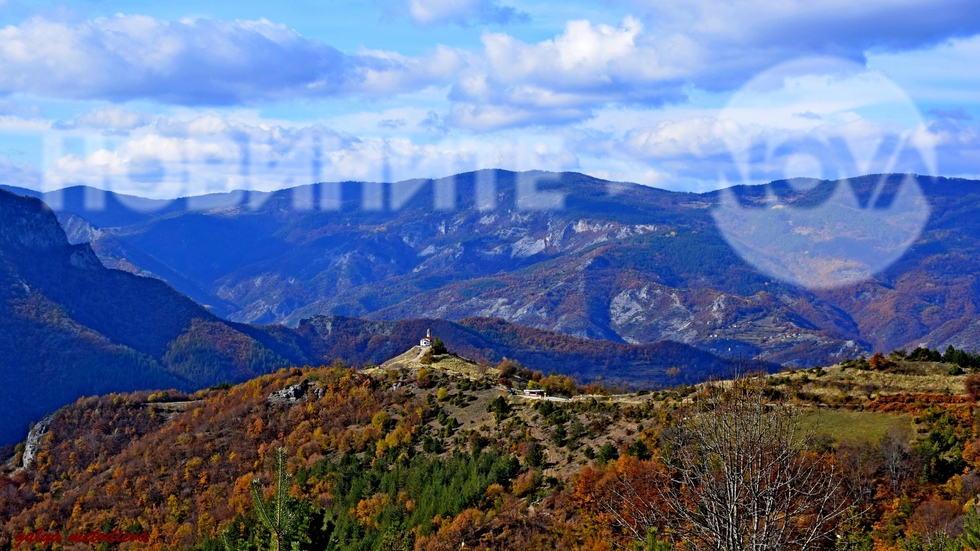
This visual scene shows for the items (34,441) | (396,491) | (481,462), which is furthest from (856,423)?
(34,441)

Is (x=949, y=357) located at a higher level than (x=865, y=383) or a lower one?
higher

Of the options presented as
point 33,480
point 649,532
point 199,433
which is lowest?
point 33,480

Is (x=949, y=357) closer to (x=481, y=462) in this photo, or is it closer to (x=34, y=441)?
(x=481, y=462)

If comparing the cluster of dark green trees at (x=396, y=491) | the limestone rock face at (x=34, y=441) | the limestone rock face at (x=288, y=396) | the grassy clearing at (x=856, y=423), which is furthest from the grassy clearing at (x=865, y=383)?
the limestone rock face at (x=34, y=441)

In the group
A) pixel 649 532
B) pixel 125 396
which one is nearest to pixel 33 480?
pixel 125 396

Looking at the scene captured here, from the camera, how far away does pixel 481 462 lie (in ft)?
252

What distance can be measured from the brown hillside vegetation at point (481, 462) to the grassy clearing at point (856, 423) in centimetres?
38

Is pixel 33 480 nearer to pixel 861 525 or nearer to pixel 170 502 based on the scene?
pixel 170 502

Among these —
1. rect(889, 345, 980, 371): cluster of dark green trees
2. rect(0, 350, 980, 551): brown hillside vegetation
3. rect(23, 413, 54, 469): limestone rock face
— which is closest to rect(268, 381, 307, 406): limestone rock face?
rect(0, 350, 980, 551): brown hillside vegetation

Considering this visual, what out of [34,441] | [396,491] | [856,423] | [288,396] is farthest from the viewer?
[34,441]

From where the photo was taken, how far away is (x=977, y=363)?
7838 cm

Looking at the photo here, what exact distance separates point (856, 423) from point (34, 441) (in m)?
112

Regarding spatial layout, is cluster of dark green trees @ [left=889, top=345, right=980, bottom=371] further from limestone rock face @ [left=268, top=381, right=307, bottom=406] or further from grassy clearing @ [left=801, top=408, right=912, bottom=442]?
limestone rock face @ [left=268, top=381, right=307, bottom=406]

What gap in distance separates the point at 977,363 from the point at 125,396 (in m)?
115
